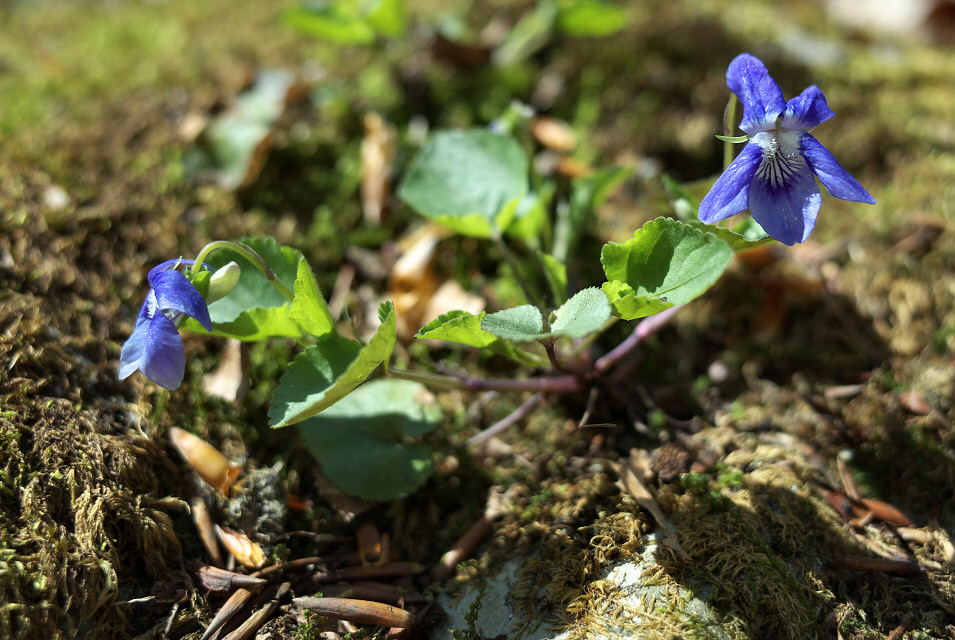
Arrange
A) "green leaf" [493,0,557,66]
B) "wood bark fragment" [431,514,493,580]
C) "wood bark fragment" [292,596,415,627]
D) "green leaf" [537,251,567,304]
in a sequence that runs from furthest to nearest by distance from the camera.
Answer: "green leaf" [493,0,557,66], "green leaf" [537,251,567,304], "wood bark fragment" [431,514,493,580], "wood bark fragment" [292,596,415,627]

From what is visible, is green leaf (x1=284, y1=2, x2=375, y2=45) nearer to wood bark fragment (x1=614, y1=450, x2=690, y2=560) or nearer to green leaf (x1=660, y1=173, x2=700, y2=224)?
green leaf (x1=660, y1=173, x2=700, y2=224)

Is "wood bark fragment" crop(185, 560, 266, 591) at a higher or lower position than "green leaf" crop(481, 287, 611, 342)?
lower

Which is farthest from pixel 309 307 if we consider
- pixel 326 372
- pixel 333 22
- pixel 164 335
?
pixel 333 22

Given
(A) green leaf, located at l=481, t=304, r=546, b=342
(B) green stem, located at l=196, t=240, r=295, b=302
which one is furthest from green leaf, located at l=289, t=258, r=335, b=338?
(A) green leaf, located at l=481, t=304, r=546, b=342

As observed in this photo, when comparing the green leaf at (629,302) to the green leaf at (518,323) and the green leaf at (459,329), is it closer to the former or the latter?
the green leaf at (518,323)

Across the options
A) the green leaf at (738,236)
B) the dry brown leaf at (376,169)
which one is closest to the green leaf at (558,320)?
the green leaf at (738,236)

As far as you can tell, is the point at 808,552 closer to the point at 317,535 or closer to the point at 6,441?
the point at 317,535

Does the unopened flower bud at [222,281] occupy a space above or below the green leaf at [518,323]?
above
